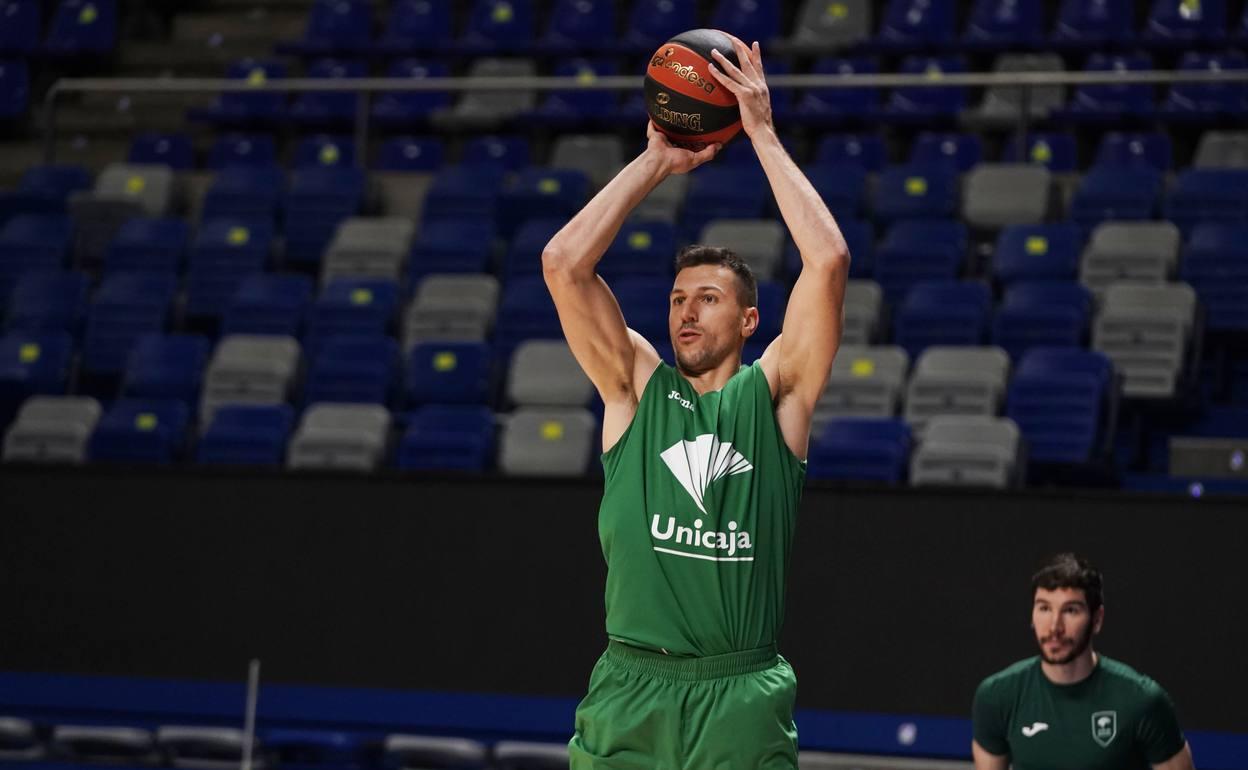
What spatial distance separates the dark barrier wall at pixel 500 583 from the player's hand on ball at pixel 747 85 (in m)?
4.29

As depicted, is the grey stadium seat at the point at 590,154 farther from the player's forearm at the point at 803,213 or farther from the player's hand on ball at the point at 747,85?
the player's forearm at the point at 803,213

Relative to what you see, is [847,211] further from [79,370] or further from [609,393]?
[609,393]

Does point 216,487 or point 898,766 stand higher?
point 216,487

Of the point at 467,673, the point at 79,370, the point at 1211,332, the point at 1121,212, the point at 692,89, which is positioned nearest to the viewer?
the point at 692,89

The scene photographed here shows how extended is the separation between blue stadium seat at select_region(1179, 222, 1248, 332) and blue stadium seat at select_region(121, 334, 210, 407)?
18.5ft

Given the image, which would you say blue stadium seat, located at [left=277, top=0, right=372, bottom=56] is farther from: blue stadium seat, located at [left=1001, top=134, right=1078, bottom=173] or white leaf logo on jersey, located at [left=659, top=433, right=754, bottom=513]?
white leaf logo on jersey, located at [left=659, top=433, right=754, bottom=513]

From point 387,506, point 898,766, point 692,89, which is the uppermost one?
point 692,89

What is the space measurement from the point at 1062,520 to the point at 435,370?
3.91 m

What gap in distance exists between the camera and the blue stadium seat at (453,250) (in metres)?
11.4

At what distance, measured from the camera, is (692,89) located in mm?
4062

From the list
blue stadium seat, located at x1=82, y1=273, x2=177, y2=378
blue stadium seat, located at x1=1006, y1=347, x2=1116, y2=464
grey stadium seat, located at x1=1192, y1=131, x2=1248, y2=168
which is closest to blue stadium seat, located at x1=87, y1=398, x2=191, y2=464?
blue stadium seat, located at x1=82, y1=273, x2=177, y2=378

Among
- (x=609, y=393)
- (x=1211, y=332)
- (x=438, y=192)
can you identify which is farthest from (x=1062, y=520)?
(x=438, y=192)

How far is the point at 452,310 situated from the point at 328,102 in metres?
4.04

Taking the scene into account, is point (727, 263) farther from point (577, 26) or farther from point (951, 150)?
point (577, 26)
